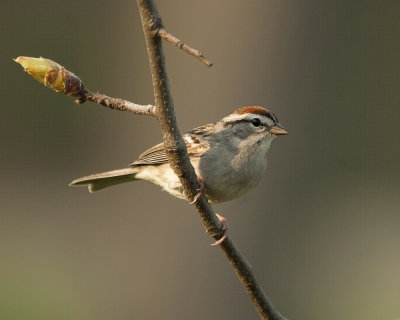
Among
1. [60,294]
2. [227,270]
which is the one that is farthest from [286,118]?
[60,294]

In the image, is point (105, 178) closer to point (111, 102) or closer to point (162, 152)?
point (162, 152)

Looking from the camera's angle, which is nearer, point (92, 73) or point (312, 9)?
point (312, 9)

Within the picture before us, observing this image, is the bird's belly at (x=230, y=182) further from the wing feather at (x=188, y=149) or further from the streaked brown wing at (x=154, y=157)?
the streaked brown wing at (x=154, y=157)

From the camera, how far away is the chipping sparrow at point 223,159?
2.26 metres

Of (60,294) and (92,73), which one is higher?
(92,73)

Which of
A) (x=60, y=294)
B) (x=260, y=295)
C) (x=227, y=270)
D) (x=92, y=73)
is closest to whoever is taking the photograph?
(x=260, y=295)

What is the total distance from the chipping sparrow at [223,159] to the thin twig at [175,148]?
1.68 ft

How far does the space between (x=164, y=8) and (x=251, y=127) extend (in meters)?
3.25

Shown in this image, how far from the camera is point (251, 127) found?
2494mm

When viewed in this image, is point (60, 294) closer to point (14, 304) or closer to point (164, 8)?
point (14, 304)

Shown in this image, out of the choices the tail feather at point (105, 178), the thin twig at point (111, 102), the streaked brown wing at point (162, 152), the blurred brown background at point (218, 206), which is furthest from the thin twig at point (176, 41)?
the blurred brown background at point (218, 206)

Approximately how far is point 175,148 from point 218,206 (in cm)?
319

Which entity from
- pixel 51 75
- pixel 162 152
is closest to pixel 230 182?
pixel 162 152

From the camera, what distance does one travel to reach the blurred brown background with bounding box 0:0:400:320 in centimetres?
493
